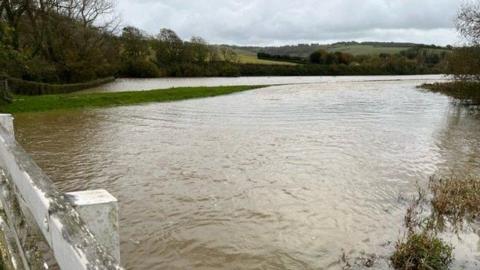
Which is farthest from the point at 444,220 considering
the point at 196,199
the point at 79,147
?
the point at 79,147

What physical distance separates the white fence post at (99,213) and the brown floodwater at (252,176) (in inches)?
139

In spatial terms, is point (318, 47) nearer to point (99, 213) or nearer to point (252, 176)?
point (252, 176)

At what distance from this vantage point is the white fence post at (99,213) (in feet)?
6.09

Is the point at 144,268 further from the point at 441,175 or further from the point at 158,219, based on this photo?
the point at 441,175

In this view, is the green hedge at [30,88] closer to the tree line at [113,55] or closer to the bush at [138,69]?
the tree line at [113,55]

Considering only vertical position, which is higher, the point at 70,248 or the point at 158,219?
the point at 70,248

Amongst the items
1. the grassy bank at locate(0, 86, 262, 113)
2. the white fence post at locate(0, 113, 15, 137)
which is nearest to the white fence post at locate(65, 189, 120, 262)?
the white fence post at locate(0, 113, 15, 137)

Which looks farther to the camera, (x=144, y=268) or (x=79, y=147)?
(x=79, y=147)

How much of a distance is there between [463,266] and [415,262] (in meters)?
0.66

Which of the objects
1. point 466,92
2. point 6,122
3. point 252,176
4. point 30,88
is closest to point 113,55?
point 30,88

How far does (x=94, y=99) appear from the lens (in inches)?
931

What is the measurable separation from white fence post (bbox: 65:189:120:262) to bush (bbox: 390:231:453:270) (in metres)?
4.33

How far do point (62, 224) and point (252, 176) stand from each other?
7.83 meters

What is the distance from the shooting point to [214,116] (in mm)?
19609
